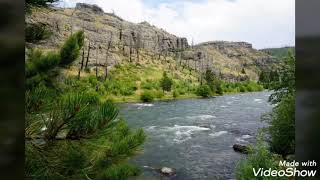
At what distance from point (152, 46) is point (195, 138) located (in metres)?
40.7

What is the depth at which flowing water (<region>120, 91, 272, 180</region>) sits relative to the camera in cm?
707

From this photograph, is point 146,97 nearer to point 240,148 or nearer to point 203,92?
point 203,92

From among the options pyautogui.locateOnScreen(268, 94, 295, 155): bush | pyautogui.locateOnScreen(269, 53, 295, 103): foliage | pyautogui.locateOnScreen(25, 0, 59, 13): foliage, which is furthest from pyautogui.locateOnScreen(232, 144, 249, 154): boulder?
pyautogui.locateOnScreen(25, 0, 59, 13): foliage

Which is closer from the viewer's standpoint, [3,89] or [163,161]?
[3,89]

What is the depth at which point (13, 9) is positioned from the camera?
47 cm

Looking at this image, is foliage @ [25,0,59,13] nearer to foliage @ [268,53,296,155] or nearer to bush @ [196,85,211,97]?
foliage @ [268,53,296,155]

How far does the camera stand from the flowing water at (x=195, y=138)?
707cm

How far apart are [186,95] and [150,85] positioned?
8.59 ft

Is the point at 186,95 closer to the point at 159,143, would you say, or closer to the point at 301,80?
the point at 159,143

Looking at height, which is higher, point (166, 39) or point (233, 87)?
point (166, 39)

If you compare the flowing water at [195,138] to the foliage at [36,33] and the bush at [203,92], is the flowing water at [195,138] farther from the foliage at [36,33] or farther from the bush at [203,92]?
the bush at [203,92]

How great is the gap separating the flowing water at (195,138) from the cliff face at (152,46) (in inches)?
832

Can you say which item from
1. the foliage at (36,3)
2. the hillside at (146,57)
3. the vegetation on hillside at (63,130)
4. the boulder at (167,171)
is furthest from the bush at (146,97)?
the vegetation on hillside at (63,130)

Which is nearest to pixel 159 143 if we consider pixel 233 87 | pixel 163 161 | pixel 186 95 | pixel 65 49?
pixel 163 161
